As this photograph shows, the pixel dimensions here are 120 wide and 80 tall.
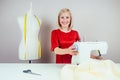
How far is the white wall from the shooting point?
218 cm

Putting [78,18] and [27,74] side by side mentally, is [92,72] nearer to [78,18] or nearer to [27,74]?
[27,74]

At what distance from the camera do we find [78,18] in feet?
7.22

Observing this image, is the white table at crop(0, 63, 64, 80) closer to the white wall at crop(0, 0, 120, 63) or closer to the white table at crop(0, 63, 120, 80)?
the white table at crop(0, 63, 120, 80)

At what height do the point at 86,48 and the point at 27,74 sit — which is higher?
the point at 86,48

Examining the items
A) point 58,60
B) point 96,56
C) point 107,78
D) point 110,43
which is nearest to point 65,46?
point 58,60

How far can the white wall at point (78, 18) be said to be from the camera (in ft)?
7.16

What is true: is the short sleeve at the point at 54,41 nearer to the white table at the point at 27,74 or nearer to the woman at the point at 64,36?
the woman at the point at 64,36

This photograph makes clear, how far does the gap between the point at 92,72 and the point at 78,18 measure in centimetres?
107

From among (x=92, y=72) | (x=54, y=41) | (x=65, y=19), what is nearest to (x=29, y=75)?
(x=92, y=72)

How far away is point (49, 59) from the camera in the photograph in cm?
226

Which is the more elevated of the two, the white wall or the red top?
the white wall

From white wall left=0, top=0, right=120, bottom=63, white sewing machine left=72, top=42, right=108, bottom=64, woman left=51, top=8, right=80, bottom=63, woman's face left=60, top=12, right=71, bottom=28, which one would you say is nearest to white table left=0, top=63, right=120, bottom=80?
white sewing machine left=72, top=42, right=108, bottom=64

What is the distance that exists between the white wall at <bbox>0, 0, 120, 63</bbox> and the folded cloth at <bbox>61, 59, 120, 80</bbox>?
35.9 inches

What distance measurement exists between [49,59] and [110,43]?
729mm
